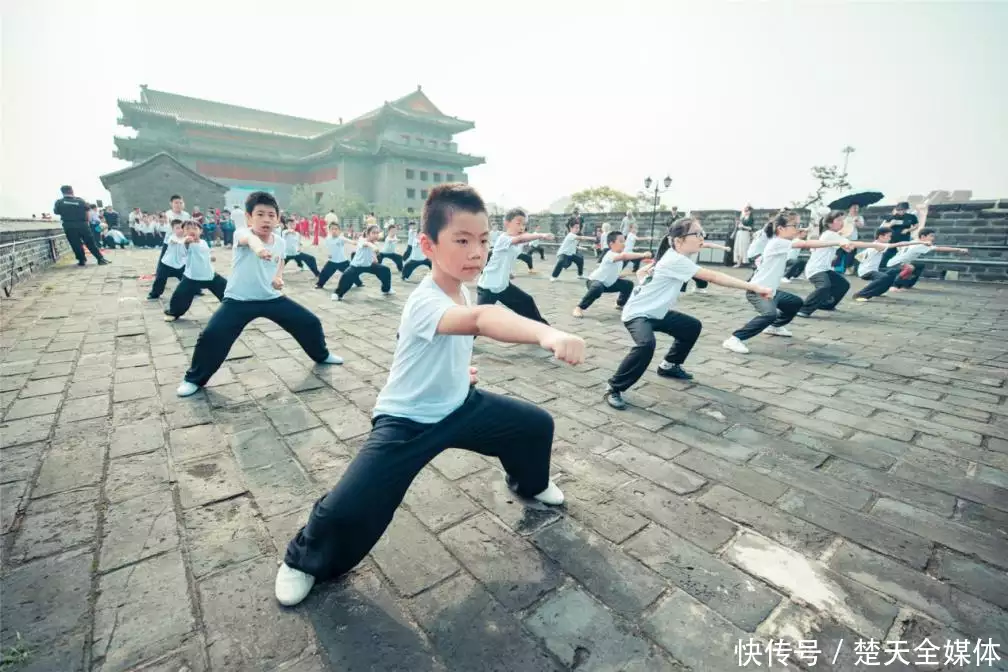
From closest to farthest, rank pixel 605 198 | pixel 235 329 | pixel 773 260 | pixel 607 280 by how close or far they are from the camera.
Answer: pixel 235 329
pixel 773 260
pixel 607 280
pixel 605 198

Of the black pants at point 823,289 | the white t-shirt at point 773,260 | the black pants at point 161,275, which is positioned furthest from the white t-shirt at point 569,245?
the black pants at point 161,275

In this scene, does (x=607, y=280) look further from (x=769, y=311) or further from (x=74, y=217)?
(x=74, y=217)

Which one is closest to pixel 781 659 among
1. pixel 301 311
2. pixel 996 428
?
pixel 996 428

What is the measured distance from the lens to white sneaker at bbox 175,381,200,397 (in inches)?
156

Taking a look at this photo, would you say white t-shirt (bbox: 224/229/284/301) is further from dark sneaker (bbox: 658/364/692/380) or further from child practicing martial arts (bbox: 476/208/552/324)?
dark sneaker (bbox: 658/364/692/380)

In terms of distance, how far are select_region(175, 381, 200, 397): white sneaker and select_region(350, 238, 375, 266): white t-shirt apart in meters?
5.50

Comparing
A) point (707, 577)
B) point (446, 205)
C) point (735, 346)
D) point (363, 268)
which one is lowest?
point (735, 346)

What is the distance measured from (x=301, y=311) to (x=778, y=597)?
Result: 4382mm

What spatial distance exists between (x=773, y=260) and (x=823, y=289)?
2219mm

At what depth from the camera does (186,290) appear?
22.2ft

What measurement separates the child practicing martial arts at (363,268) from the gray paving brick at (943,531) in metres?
8.69

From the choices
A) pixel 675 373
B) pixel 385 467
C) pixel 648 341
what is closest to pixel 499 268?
pixel 675 373

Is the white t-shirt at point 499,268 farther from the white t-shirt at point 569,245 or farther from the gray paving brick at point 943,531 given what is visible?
the white t-shirt at point 569,245

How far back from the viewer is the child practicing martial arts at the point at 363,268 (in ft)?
30.2
